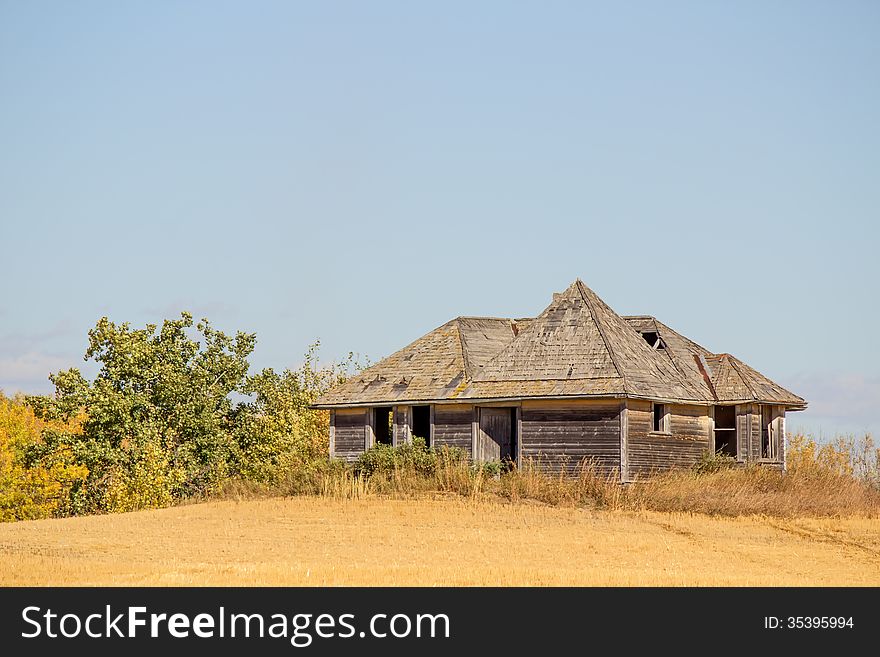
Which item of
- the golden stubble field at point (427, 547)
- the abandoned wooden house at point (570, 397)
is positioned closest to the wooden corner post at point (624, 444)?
the abandoned wooden house at point (570, 397)

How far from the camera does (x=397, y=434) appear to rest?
4434 centimetres

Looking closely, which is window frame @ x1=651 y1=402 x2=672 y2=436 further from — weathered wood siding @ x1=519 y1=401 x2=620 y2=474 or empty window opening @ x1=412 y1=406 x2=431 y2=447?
empty window opening @ x1=412 y1=406 x2=431 y2=447

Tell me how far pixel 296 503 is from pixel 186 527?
15.9 feet

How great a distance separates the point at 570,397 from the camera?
39500 mm

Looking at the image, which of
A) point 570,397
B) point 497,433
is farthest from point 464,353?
point 570,397

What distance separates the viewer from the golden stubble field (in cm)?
2327

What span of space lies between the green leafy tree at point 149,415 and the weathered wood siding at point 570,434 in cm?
1455

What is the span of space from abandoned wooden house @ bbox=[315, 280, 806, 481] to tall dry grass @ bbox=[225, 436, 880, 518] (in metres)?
1.17

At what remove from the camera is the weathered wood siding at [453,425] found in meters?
42.6

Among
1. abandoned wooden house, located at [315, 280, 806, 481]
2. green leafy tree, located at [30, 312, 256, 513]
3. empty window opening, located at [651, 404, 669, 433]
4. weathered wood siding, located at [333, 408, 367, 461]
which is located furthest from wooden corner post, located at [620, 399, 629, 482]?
green leafy tree, located at [30, 312, 256, 513]

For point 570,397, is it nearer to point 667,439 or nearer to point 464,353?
point 667,439

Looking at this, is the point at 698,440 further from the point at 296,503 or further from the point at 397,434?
the point at 296,503

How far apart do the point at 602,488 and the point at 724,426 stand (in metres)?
11.3
